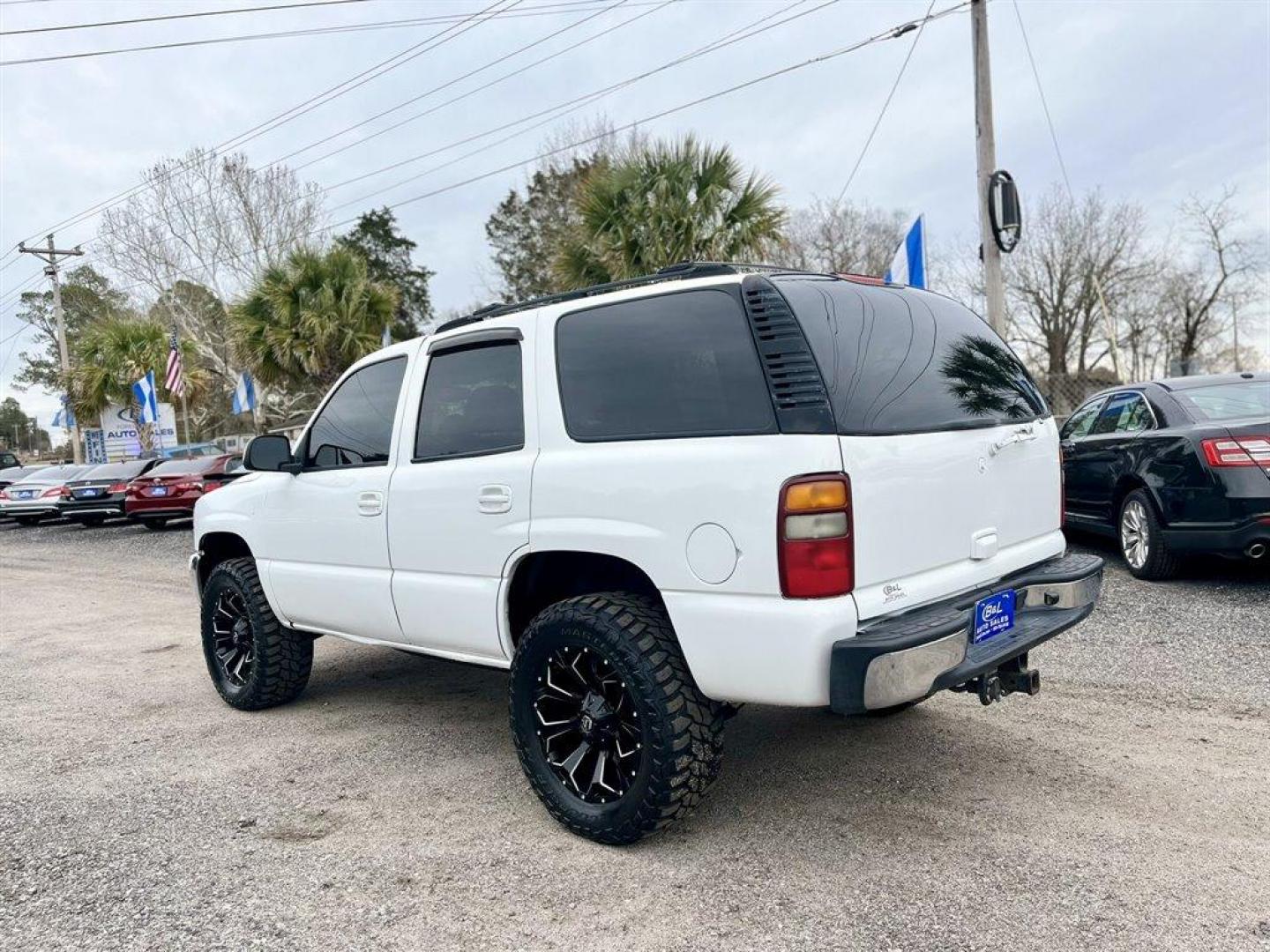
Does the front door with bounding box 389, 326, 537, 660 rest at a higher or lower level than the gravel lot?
higher

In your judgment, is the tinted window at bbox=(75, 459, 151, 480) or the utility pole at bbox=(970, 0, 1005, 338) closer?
the utility pole at bbox=(970, 0, 1005, 338)

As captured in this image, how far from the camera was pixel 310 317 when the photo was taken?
17328 millimetres

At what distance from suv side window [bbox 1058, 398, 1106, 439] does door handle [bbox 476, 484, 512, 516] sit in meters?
6.09

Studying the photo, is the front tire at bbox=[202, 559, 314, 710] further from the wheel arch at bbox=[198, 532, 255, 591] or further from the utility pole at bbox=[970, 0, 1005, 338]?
the utility pole at bbox=[970, 0, 1005, 338]

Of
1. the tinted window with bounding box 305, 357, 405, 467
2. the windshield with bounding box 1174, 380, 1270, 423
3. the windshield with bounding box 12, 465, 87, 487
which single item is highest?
the tinted window with bounding box 305, 357, 405, 467

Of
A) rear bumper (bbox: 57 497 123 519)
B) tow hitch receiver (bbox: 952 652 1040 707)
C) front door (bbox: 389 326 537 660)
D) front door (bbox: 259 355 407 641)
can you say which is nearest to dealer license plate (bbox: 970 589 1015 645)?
tow hitch receiver (bbox: 952 652 1040 707)

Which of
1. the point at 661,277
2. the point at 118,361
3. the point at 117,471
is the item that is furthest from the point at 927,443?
the point at 118,361

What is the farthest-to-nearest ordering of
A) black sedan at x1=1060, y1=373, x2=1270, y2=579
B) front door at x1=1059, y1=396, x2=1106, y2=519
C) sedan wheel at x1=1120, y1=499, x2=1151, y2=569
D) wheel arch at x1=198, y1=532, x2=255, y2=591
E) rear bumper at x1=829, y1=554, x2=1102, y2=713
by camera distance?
front door at x1=1059, y1=396, x2=1106, y2=519
sedan wheel at x1=1120, y1=499, x2=1151, y2=569
black sedan at x1=1060, y1=373, x2=1270, y2=579
wheel arch at x1=198, y1=532, x2=255, y2=591
rear bumper at x1=829, y1=554, x2=1102, y2=713

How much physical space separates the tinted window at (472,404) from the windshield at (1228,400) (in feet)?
16.8

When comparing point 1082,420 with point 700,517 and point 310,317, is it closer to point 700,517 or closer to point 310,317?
point 700,517

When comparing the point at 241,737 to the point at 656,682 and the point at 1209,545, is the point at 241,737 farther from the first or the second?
the point at 1209,545

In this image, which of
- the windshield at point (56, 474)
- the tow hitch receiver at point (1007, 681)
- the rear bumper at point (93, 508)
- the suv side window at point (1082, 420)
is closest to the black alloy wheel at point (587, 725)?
the tow hitch receiver at point (1007, 681)

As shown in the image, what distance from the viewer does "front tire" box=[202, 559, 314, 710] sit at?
4.88m

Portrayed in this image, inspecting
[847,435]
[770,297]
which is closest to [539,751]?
[847,435]
